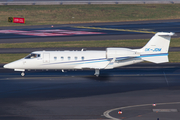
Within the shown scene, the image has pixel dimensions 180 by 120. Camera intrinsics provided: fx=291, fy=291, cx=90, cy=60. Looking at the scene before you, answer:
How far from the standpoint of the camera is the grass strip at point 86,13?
269 feet

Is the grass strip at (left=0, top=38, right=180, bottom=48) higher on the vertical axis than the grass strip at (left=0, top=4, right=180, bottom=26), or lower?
lower

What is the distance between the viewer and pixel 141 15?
84.7m

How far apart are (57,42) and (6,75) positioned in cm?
2081

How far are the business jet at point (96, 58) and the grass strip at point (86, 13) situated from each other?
42971 mm

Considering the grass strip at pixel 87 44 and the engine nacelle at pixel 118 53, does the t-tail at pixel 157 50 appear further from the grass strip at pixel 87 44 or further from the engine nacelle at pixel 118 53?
the grass strip at pixel 87 44

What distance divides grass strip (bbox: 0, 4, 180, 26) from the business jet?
43.0 metres

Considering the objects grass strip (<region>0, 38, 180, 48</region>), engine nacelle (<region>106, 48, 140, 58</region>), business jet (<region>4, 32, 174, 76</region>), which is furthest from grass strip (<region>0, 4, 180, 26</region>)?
engine nacelle (<region>106, 48, 140, 58</region>)

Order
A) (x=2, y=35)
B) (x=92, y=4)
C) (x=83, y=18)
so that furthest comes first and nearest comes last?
1. (x=92, y=4)
2. (x=83, y=18)
3. (x=2, y=35)

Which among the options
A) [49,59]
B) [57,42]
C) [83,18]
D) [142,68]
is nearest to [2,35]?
[57,42]

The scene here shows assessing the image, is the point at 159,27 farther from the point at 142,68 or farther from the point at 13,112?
the point at 13,112

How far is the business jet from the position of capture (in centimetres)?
3612

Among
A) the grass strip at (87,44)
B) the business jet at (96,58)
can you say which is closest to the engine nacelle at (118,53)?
the business jet at (96,58)

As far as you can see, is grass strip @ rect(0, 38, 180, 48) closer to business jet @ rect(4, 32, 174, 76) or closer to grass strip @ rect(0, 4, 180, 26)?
business jet @ rect(4, 32, 174, 76)

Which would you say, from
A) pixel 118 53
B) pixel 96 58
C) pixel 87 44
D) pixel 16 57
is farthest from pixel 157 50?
pixel 16 57
